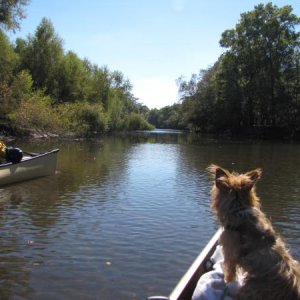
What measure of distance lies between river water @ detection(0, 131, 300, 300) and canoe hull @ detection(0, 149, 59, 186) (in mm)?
314

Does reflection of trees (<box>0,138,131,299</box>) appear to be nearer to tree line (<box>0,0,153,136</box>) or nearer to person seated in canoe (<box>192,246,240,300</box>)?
person seated in canoe (<box>192,246,240,300</box>)

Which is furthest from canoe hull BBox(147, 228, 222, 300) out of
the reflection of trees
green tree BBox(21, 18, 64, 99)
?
green tree BBox(21, 18, 64, 99)

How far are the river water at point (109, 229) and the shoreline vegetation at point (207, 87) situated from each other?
76.6 feet

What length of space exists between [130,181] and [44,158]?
295 centimetres

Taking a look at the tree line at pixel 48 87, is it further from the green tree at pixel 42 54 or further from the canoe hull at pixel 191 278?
the canoe hull at pixel 191 278

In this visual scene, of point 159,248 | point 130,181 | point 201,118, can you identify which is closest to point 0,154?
point 130,181

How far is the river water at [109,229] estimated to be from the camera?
6.29m

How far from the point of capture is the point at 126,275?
21.6ft

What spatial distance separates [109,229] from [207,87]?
6034 centimetres

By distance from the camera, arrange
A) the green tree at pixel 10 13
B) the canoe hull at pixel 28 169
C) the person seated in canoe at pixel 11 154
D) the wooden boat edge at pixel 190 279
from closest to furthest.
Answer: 1. the wooden boat edge at pixel 190 279
2. the canoe hull at pixel 28 169
3. the person seated in canoe at pixel 11 154
4. the green tree at pixel 10 13

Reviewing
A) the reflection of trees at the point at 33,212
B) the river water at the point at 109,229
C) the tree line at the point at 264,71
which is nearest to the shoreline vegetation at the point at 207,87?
the tree line at the point at 264,71

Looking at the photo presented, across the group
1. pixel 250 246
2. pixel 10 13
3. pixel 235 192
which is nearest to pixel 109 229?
pixel 235 192

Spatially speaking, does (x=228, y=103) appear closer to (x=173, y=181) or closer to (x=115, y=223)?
(x=173, y=181)

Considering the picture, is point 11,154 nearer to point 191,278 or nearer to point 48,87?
point 191,278
